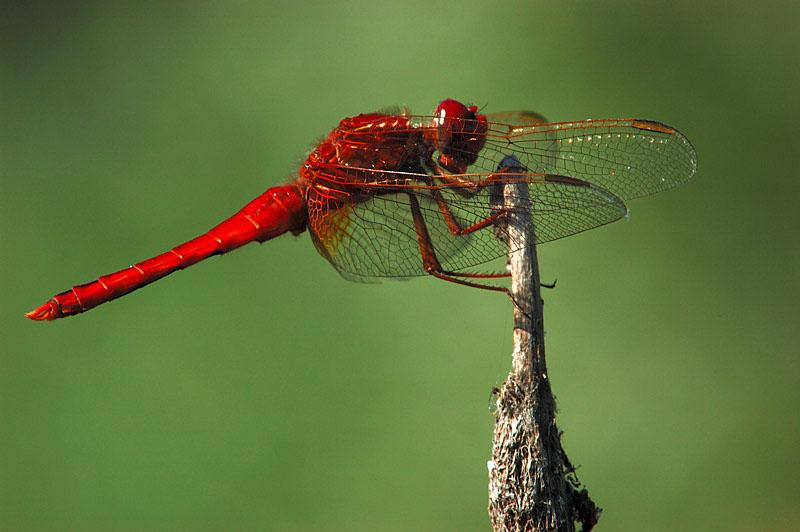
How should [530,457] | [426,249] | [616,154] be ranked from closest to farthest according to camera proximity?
1. [530,457]
2. [616,154]
3. [426,249]

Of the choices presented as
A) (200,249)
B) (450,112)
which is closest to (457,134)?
(450,112)

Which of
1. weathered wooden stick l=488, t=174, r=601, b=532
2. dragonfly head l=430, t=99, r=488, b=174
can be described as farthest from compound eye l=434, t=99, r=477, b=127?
weathered wooden stick l=488, t=174, r=601, b=532

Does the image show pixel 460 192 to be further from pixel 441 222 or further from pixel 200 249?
pixel 200 249

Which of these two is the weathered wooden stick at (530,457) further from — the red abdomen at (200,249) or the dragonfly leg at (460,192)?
the red abdomen at (200,249)

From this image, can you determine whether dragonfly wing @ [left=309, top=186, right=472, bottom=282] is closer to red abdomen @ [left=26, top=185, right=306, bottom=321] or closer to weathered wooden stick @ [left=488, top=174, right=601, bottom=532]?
red abdomen @ [left=26, top=185, right=306, bottom=321]

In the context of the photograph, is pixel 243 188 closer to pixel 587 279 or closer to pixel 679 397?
pixel 587 279

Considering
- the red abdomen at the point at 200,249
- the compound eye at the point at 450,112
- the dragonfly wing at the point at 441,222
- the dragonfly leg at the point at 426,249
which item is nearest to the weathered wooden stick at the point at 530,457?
the dragonfly wing at the point at 441,222

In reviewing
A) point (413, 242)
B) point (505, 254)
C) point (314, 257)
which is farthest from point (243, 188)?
point (505, 254)
